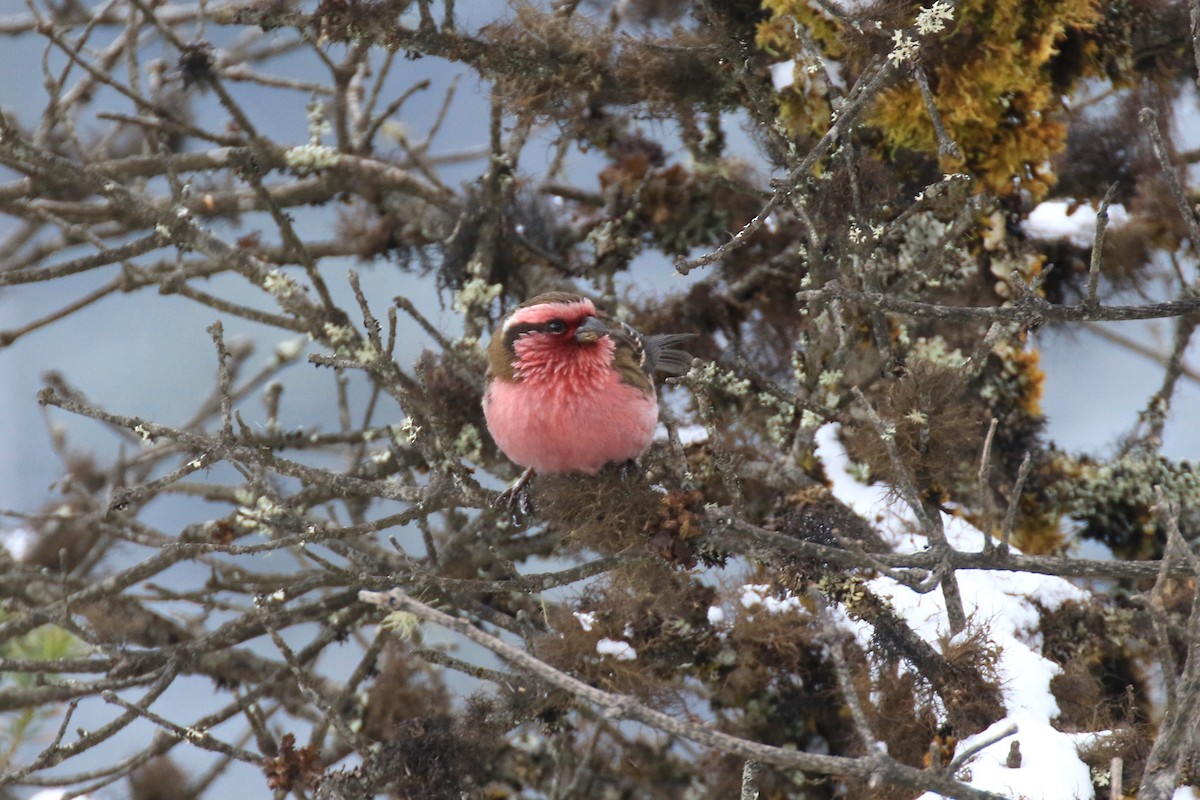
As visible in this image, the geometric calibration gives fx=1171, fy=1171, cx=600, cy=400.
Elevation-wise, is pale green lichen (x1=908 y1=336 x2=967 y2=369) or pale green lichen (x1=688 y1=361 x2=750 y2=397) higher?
pale green lichen (x1=908 y1=336 x2=967 y2=369)

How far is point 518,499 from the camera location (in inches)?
142

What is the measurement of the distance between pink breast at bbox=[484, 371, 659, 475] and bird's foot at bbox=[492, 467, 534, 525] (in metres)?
0.14

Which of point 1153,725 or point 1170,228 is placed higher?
point 1170,228

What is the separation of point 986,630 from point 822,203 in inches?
52.2

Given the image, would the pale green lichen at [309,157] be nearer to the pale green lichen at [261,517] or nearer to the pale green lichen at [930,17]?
the pale green lichen at [261,517]

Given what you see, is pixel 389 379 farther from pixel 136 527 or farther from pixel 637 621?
pixel 136 527

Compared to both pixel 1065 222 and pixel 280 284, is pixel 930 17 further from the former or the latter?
pixel 280 284

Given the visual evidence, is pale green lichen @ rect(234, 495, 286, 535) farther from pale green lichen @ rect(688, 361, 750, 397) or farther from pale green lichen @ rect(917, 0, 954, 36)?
pale green lichen @ rect(917, 0, 954, 36)

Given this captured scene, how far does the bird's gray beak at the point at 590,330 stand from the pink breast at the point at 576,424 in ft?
0.38

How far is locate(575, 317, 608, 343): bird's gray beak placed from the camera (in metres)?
3.36

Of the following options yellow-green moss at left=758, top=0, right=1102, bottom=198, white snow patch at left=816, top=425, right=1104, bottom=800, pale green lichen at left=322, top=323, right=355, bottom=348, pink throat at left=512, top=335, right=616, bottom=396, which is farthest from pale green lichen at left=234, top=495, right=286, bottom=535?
yellow-green moss at left=758, top=0, right=1102, bottom=198

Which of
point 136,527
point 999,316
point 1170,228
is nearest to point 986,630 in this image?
point 999,316

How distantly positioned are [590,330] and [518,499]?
1.99ft

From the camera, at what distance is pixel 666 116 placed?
4098 mm
